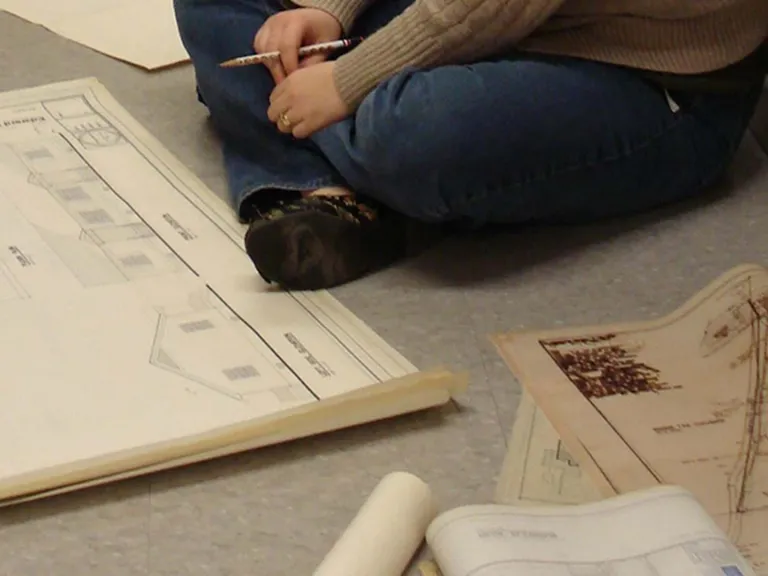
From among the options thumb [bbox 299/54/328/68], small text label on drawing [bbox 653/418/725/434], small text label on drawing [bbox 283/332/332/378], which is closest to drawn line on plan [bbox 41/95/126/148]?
thumb [bbox 299/54/328/68]

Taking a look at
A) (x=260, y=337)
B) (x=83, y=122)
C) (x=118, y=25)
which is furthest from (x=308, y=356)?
(x=118, y=25)

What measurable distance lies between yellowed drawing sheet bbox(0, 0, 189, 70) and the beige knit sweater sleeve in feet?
1.36

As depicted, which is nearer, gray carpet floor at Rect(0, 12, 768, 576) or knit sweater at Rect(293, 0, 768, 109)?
gray carpet floor at Rect(0, 12, 768, 576)

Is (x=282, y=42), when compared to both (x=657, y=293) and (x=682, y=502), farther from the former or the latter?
(x=682, y=502)

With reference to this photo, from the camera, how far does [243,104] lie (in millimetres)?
901

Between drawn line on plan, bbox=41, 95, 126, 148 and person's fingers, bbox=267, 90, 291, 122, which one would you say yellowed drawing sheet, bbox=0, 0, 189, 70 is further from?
person's fingers, bbox=267, 90, 291, 122

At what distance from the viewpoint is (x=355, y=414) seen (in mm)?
635

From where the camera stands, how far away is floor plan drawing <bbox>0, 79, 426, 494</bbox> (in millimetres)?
632

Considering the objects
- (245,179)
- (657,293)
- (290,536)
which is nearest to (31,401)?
(290,536)

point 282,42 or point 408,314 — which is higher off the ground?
point 282,42

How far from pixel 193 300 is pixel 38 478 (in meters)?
0.20

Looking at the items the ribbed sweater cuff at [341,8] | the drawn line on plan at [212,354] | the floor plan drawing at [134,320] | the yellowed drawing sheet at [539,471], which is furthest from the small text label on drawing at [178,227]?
the yellowed drawing sheet at [539,471]

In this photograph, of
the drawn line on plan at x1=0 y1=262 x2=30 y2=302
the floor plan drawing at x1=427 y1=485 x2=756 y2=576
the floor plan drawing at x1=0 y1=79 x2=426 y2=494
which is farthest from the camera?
the drawn line on plan at x1=0 y1=262 x2=30 y2=302

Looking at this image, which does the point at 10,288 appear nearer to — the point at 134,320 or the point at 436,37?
the point at 134,320
